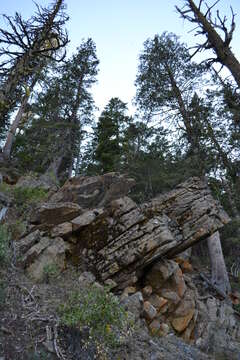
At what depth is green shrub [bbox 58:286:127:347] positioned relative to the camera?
3.17 meters

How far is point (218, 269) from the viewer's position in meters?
10.2

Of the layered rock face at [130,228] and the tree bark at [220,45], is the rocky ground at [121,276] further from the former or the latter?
the tree bark at [220,45]

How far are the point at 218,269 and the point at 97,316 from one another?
8.64 meters

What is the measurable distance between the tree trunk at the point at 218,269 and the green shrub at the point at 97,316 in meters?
7.67

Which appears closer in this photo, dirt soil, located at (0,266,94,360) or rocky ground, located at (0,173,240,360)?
dirt soil, located at (0,266,94,360)

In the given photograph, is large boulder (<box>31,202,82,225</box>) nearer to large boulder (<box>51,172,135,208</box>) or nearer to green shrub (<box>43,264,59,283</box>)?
large boulder (<box>51,172,135,208</box>)

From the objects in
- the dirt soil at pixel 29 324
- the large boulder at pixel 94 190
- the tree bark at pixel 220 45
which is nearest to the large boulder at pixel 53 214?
the large boulder at pixel 94 190

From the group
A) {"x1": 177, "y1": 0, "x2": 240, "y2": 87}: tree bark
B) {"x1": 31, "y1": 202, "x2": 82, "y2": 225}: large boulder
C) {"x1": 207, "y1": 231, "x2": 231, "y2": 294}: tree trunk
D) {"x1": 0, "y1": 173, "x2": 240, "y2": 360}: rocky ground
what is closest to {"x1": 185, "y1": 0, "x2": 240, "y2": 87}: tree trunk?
{"x1": 177, "y1": 0, "x2": 240, "y2": 87}: tree bark

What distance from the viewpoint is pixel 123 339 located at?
139 inches

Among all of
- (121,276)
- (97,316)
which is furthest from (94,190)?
(97,316)

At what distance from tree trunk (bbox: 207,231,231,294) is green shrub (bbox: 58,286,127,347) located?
7.67 metres

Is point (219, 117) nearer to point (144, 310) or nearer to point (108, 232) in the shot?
point (108, 232)

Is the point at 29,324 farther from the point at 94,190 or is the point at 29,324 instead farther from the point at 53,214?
the point at 94,190

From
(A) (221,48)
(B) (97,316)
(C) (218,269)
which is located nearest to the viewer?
(B) (97,316)
